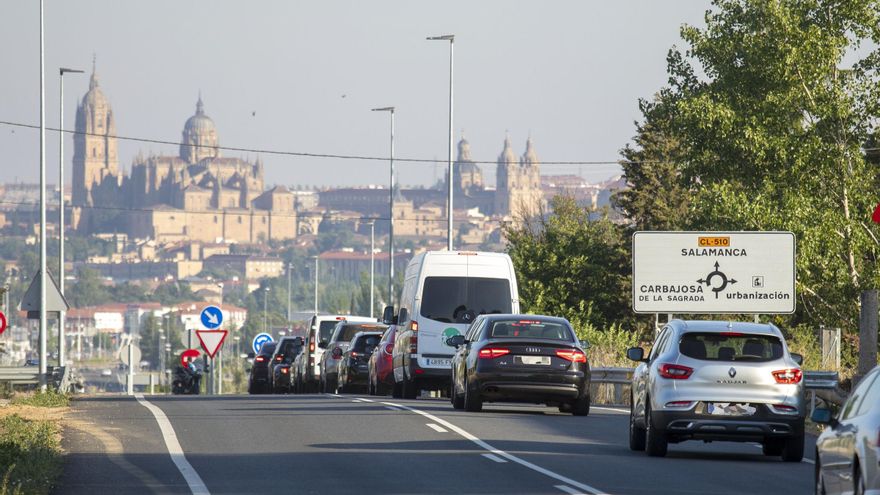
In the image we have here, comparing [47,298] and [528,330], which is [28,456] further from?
[47,298]

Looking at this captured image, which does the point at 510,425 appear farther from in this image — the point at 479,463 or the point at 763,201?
the point at 763,201

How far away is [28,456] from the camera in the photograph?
16.5 meters

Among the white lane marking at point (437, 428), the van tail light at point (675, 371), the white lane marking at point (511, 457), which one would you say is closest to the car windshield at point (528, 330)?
the white lane marking at point (511, 457)

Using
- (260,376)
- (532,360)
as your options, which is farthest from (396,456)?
(260,376)

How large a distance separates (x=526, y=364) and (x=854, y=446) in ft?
43.2

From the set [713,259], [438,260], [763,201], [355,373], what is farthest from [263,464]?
[763,201]

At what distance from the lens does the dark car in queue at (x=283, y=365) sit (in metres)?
49.2

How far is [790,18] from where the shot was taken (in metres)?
41.6

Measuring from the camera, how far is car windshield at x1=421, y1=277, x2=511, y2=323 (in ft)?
99.2

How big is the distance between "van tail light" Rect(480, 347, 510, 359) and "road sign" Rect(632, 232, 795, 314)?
9449 mm

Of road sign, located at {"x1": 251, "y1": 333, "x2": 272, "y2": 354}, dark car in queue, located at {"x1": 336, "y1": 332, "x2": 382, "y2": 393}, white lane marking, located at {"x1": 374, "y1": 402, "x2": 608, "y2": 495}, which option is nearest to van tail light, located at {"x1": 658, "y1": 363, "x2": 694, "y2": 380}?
white lane marking, located at {"x1": 374, "y1": 402, "x2": 608, "y2": 495}

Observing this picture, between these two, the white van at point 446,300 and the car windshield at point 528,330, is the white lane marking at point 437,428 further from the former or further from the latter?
the white van at point 446,300

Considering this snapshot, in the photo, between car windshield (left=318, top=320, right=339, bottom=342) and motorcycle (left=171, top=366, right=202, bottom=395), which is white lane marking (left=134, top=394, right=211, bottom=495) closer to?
car windshield (left=318, top=320, right=339, bottom=342)

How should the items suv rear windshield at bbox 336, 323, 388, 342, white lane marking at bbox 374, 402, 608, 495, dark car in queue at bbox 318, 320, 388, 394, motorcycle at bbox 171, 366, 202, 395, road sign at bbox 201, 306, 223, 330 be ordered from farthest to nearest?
motorcycle at bbox 171, 366, 202, 395 → road sign at bbox 201, 306, 223, 330 → suv rear windshield at bbox 336, 323, 388, 342 → dark car in queue at bbox 318, 320, 388, 394 → white lane marking at bbox 374, 402, 608, 495
